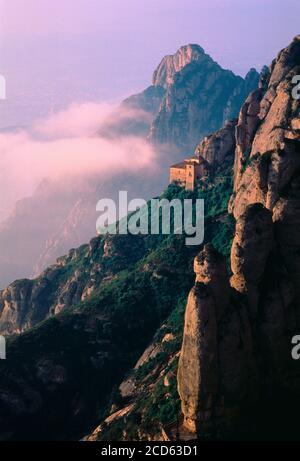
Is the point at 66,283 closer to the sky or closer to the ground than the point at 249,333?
closer to the sky

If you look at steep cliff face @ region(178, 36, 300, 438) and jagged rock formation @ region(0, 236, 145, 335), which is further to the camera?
jagged rock formation @ region(0, 236, 145, 335)

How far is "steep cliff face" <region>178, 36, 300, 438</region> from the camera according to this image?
66062mm

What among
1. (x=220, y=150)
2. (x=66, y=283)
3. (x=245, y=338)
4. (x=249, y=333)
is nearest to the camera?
(x=245, y=338)

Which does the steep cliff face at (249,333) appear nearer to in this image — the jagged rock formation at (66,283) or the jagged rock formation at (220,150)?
the jagged rock formation at (66,283)

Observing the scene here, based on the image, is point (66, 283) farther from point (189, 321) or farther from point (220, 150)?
point (189, 321)

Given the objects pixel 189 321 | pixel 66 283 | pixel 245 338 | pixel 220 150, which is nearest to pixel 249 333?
pixel 245 338

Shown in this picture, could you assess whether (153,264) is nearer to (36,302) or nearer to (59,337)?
(59,337)

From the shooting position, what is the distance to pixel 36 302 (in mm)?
160000

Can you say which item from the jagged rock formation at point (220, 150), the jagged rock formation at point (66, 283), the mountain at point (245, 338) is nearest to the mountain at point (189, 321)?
the mountain at point (245, 338)

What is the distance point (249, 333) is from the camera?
68.1m

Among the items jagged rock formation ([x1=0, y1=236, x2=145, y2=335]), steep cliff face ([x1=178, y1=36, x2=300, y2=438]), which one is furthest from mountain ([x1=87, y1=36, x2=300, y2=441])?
jagged rock formation ([x1=0, y1=236, x2=145, y2=335])

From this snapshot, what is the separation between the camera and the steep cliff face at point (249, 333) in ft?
217

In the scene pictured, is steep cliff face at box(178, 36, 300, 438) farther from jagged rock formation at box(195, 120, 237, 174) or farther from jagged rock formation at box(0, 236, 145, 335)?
jagged rock formation at box(195, 120, 237, 174)
